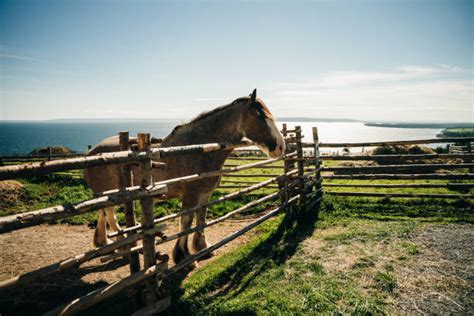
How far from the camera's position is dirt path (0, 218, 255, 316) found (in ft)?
13.0

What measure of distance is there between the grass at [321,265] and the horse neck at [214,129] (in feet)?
7.22

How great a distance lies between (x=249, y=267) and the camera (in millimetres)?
4508

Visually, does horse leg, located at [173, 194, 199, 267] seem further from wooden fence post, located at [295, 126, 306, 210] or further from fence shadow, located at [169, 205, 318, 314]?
wooden fence post, located at [295, 126, 306, 210]

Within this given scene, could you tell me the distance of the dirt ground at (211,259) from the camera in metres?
3.39

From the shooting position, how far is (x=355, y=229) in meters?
5.93

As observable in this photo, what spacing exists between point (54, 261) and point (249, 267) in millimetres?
4004

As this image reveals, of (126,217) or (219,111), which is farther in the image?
(219,111)

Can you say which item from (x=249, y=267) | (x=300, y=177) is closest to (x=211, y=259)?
(x=249, y=267)

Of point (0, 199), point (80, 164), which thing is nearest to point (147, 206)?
point (80, 164)

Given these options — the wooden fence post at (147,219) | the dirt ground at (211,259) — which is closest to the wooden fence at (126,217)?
the wooden fence post at (147,219)

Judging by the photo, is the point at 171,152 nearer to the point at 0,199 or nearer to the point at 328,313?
the point at 328,313

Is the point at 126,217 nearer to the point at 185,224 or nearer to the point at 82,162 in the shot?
the point at 82,162

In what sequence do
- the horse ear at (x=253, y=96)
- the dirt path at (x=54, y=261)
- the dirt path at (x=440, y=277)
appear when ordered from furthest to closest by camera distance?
the horse ear at (x=253, y=96), the dirt path at (x=54, y=261), the dirt path at (x=440, y=277)

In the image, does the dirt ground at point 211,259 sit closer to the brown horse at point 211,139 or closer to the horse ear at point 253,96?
the brown horse at point 211,139
